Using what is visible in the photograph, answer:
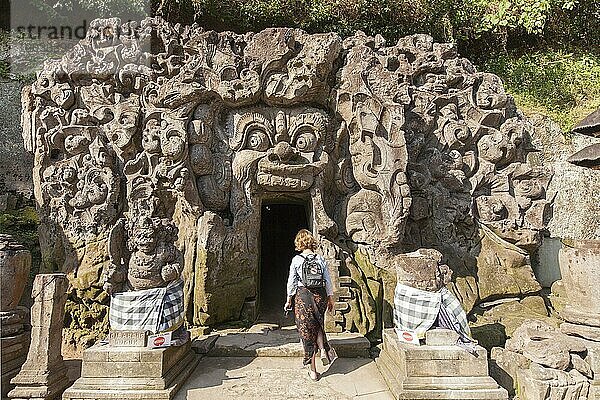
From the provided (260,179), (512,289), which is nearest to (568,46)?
(512,289)

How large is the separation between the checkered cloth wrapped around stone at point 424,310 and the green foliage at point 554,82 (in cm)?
852

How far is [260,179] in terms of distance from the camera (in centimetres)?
789

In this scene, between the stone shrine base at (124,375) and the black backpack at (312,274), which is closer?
the stone shrine base at (124,375)

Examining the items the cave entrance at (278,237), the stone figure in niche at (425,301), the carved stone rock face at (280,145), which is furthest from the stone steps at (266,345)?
the cave entrance at (278,237)

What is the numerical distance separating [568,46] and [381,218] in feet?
34.7

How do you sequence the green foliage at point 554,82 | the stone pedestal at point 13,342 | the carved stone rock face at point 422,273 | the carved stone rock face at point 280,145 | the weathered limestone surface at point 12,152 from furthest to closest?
1. the green foliage at point 554,82
2. the weathered limestone surface at point 12,152
3. the carved stone rock face at point 280,145
4. the stone pedestal at point 13,342
5. the carved stone rock face at point 422,273

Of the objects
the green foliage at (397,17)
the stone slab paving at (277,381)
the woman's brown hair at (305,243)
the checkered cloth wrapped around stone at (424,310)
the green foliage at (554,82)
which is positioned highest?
the green foliage at (397,17)

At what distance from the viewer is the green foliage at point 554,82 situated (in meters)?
12.1

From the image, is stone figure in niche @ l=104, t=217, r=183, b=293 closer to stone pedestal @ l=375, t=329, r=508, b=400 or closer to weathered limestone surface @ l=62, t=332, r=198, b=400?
weathered limestone surface @ l=62, t=332, r=198, b=400

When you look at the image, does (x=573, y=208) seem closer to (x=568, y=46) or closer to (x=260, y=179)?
(x=568, y=46)

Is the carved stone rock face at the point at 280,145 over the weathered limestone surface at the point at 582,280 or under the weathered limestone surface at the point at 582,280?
over

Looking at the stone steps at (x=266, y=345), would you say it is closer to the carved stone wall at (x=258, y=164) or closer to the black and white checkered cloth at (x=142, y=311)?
the carved stone wall at (x=258, y=164)

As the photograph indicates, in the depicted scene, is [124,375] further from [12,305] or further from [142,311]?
[12,305]

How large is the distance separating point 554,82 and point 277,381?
11668 mm
